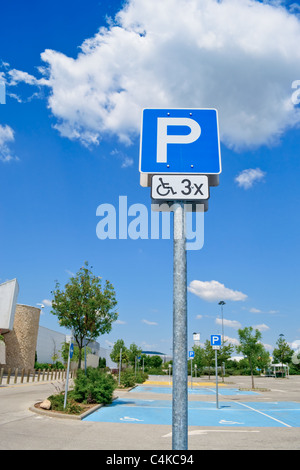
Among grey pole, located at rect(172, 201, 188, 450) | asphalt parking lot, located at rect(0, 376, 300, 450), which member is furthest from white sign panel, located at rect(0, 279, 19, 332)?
grey pole, located at rect(172, 201, 188, 450)

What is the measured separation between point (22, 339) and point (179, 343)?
4898 centimetres

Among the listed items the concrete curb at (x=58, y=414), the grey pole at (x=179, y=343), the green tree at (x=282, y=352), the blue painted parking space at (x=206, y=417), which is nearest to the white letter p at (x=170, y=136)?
the grey pole at (x=179, y=343)

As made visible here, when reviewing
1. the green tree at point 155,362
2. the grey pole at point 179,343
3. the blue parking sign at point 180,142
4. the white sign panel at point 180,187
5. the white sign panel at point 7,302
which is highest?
the white sign panel at point 7,302

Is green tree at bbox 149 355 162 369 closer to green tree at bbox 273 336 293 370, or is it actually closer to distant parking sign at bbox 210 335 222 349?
green tree at bbox 273 336 293 370

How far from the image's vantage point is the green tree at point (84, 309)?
18.6 meters

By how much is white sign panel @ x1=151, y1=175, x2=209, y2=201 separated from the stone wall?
158 ft

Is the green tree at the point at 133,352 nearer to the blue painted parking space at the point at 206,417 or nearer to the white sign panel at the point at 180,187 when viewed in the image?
the blue painted parking space at the point at 206,417

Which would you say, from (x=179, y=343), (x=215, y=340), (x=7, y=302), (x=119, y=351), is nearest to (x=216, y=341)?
(x=215, y=340)

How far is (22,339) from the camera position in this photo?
46688 mm

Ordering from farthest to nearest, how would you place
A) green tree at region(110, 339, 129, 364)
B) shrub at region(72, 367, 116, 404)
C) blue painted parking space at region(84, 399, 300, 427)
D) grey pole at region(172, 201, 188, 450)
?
green tree at region(110, 339, 129, 364), shrub at region(72, 367, 116, 404), blue painted parking space at region(84, 399, 300, 427), grey pole at region(172, 201, 188, 450)

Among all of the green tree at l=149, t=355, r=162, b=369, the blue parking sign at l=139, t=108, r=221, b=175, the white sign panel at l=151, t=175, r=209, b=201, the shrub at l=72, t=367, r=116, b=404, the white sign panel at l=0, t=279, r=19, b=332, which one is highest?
the white sign panel at l=0, t=279, r=19, b=332

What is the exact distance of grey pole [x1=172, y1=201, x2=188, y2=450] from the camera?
2291 millimetres

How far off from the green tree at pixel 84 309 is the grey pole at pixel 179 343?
53.7ft
